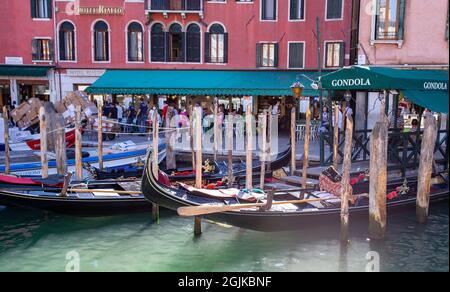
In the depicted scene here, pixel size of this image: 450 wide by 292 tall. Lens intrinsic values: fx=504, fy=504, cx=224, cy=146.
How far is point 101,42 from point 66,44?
51.8 inches

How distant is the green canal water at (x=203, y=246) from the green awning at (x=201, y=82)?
29.2 feet

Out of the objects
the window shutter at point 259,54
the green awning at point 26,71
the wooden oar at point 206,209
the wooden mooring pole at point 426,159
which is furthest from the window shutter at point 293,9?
the wooden oar at point 206,209

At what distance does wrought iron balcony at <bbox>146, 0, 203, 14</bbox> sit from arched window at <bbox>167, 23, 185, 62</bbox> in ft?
1.93

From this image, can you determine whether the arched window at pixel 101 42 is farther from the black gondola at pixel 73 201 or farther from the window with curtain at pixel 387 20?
the black gondola at pixel 73 201

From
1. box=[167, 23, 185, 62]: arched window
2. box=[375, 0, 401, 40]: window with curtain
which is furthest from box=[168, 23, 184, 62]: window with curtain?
box=[375, 0, 401, 40]: window with curtain

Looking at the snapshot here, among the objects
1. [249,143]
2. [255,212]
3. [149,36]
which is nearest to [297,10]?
[149,36]

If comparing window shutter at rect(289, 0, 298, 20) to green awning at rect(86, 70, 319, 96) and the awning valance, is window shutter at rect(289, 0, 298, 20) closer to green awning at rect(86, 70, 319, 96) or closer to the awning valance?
green awning at rect(86, 70, 319, 96)

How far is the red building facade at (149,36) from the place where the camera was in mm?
18203

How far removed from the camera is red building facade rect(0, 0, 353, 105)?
59.7 feet

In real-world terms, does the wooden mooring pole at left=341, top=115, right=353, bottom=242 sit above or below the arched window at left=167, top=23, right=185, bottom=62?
below

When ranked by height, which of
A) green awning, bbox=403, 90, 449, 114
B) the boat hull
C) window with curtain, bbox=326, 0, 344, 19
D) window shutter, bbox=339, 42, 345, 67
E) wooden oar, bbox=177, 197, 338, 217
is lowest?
the boat hull

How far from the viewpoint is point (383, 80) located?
843 centimetres
